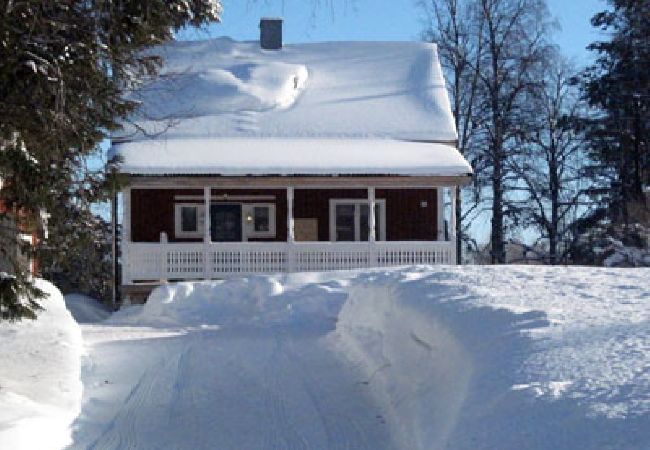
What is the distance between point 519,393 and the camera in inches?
205

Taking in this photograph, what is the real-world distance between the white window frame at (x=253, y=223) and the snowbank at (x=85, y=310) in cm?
453

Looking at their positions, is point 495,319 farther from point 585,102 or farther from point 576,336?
point 585,102

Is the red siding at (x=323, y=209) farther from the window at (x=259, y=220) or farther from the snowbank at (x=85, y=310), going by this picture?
the snowbank at (x=85, y=310)

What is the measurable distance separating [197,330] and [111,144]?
10319 mm

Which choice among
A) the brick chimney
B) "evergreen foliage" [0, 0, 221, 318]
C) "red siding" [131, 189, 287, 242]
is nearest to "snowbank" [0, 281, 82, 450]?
"evergreen foliage" [0, 0, 221, 318]

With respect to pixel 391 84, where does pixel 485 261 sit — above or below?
below

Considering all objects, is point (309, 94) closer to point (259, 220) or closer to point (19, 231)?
point (259, 220)

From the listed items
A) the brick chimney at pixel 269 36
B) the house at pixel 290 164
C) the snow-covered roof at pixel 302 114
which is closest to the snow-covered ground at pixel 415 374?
the house at pixel 290 164

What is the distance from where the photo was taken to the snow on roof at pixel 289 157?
21906mm

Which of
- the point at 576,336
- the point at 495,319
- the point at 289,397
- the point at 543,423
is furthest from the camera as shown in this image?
the point at 289,397

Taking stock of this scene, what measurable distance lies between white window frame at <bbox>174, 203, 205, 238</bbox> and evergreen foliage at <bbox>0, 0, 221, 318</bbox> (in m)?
16.4

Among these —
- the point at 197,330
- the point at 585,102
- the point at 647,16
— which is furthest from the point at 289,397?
the point at 585,102

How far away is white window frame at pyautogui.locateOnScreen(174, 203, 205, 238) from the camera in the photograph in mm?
25500

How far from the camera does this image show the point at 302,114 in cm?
2652
